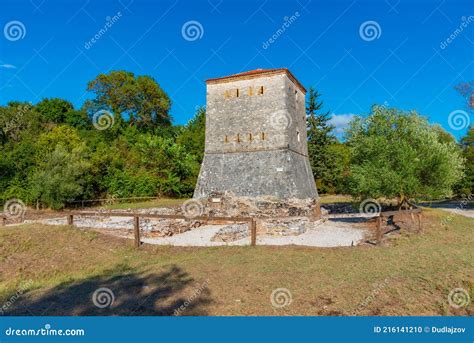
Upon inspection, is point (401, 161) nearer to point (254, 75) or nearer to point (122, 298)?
point (254, 75)

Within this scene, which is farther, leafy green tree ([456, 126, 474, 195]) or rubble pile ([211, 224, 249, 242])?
leafy green tree ([456, 126, 474, 195])

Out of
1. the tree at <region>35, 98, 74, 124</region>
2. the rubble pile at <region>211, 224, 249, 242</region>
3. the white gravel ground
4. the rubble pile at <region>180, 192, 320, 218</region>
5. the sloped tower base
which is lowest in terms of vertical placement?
the white gravel ground

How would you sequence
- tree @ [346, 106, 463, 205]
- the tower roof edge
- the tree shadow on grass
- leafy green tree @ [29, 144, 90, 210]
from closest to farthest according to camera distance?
the tree shadow on grass < tree @ [346, 106, 463, 205] < the tower roof edge < leafy green tree @ [29, 144, 90, 210]

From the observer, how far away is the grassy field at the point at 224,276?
18.2ft

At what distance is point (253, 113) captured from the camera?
20953 millimetres

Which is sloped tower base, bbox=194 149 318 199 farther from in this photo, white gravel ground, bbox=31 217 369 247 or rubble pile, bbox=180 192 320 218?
white gravel ground, bbox=31 217 369 247

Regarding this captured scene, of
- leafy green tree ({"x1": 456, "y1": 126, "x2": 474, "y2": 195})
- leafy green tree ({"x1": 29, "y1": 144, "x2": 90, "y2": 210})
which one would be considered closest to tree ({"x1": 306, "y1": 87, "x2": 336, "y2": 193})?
leafy green tree ({"x1": 456, "y1": 126, "x2": 474, "y2": 195})

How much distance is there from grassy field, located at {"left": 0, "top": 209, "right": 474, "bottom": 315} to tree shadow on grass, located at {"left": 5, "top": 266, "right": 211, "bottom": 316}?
0.02 m

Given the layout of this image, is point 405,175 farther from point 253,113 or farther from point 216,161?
point 216,161

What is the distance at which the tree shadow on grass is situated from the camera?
17.6 ft

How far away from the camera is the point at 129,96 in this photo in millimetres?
42406

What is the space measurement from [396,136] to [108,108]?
1442 inches

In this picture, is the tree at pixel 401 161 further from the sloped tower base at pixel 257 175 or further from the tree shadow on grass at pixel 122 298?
the tree shadow on grass at pixel 122 298

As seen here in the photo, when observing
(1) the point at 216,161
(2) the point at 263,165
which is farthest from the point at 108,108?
(2) the point at 263,165
